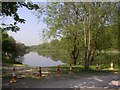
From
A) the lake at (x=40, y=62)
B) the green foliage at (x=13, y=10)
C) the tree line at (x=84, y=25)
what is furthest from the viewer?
A: the lake at (x=40, y=62)

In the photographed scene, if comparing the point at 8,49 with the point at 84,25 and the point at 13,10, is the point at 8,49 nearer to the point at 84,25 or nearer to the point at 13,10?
the point at 84,25

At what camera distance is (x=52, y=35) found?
3078 cm

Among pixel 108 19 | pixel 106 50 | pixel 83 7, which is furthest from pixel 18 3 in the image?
pixel 106 50

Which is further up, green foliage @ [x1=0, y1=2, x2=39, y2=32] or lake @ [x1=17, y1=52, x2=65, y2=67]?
green foliage @ [x1=0, y1=2, x2=39, y2=32]

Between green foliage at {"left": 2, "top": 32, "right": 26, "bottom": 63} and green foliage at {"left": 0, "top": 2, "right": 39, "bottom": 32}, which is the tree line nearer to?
green foliage at {"left": 2, "top": 32, "right": 26, "bottom": 63}

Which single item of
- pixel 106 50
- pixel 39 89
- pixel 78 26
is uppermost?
pixel 78 26

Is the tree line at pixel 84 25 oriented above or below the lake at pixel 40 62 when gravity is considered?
above

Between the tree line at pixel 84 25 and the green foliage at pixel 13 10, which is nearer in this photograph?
the green foliage at pixel 13 10

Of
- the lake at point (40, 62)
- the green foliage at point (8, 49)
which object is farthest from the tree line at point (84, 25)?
the lake at point (40, 62)

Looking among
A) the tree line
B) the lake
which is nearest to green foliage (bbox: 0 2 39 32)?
the tree line

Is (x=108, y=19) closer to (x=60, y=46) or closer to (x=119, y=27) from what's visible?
(x=119, y=27)

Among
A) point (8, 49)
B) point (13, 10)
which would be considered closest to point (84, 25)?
point (13, 10)

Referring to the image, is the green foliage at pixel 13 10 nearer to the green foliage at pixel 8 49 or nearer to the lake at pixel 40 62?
the green foliage at pixel 8 49

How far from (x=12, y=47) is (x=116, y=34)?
29.7 metres
